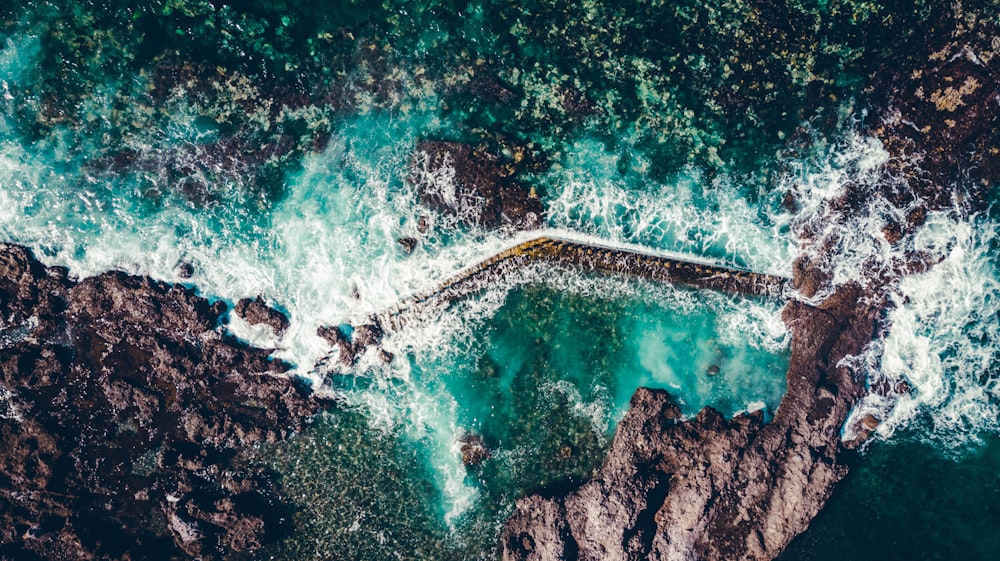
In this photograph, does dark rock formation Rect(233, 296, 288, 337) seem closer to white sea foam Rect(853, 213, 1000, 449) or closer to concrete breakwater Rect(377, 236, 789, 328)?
concrete breakwater Rect(377, 236, 789, 328)

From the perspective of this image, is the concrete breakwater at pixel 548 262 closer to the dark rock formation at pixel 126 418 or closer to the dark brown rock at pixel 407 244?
the dark brown rock at pixel 407 244

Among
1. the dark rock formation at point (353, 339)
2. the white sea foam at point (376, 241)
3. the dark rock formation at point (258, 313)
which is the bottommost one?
the dark rock formation at point (353, 339)

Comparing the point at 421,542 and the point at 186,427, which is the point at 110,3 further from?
the point at 421,542

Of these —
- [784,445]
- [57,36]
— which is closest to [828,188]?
[784,445]

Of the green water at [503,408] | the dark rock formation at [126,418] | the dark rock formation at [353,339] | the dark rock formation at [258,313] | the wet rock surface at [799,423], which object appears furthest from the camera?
the green water at [503,408]

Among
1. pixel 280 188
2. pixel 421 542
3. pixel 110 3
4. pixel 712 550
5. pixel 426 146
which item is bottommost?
pixel 421 542

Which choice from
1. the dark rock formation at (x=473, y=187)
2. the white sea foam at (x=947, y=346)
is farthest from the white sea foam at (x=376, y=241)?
the white sea foam at (x=947, y=346)

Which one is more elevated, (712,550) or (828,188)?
(828,188)
